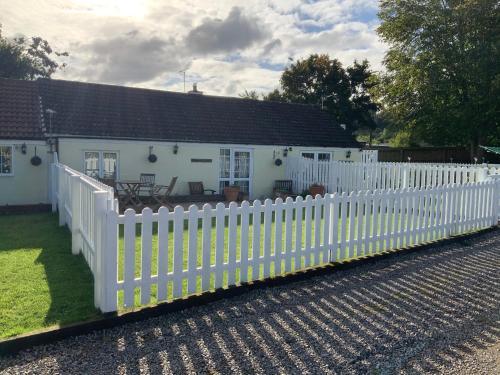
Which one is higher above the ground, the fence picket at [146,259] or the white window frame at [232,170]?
the white window frame at [232,170]

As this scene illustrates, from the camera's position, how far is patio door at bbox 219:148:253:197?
52.6ft

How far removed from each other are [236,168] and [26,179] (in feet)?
25.8

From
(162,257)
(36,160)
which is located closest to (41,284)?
(162,257)

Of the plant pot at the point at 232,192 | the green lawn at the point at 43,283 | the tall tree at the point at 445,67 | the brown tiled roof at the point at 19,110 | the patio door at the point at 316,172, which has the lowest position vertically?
the green lawn at the point at 43,283

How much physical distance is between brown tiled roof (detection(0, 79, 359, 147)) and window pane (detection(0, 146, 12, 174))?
1545mm

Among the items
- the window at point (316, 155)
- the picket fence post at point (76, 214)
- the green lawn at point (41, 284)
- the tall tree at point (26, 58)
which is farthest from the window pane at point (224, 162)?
the tall tree at point (26, 58)

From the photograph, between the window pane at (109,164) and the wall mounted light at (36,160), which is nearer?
the wall mounted light at (36,160)

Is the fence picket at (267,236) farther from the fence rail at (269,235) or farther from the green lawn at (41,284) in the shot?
the green lawn at (41,284)

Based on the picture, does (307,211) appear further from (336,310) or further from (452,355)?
(452,355)

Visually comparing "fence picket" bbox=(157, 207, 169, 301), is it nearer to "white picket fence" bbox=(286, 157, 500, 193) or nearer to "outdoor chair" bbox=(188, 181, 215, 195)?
"white picket fence" bbox=(286, 157, 500, 193)

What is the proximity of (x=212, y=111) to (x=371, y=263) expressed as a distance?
13038mm

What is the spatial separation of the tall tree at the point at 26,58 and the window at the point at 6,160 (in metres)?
22.6

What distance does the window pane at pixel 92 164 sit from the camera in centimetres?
1339

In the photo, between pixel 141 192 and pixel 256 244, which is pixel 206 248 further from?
pixel 141 192
